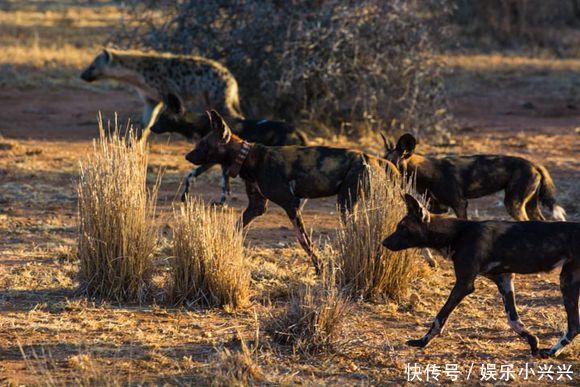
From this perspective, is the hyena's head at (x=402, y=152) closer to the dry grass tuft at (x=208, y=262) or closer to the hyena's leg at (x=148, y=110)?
the dry grass tuft at (x=208, y=262)

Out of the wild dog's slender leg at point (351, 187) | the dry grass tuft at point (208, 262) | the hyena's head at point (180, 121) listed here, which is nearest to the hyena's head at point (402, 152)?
the wild dog's slender leg at point (351, 187)

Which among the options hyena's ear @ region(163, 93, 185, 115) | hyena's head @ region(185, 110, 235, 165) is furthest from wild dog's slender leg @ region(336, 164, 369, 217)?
Result: hyena's ear @ region(163, 93, 185, 115)

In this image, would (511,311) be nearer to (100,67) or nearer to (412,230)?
(412,230)

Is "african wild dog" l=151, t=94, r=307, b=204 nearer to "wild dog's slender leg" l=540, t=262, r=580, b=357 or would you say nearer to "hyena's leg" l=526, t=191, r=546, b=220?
"hyena's leg" l=526, t=191, r=546, b=220

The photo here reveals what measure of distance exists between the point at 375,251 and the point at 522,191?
2.14 metres

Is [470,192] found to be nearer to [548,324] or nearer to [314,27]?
[548,324]

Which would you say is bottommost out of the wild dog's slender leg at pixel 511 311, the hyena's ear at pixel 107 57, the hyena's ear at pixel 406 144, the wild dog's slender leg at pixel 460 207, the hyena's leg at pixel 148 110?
the wild dog's slender leg at pixel 511 311

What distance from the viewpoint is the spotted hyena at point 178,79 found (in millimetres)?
13555

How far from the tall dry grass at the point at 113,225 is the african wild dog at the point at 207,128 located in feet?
11.6

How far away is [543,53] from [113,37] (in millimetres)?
10322

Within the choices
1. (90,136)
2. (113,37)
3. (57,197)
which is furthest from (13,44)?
(57,197)

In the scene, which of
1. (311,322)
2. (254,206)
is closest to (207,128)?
(254,206)

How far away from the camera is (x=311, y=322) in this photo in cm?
622

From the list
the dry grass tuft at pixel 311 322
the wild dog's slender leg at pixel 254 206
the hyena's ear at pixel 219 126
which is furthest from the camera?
the wild dog's slender leg at pixel 254 206
